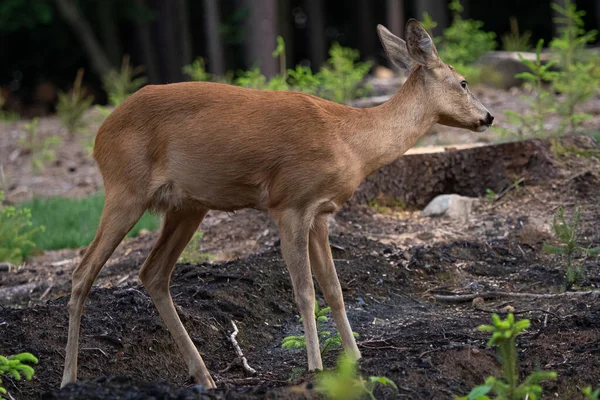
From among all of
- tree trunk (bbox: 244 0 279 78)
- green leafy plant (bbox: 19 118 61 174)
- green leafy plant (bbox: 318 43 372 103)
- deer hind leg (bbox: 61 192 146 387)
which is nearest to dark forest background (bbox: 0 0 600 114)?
tree trunk (bbox: 244 0 279 78)

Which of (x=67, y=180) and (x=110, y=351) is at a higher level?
(x=110, y=351)

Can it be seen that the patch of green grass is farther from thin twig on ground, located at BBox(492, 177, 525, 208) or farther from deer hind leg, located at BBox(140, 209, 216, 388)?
deer hind leg, located at BBox(140, 209, 216, 388)

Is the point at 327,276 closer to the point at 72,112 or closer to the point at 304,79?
the point at 304,79

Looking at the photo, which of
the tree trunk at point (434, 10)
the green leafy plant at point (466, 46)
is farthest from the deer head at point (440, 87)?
the tree trunk at point (434, 10)

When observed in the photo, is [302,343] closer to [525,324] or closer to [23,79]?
[525,324]

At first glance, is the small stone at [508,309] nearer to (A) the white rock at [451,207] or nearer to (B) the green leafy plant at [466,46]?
(A) the white rock at [451,207]

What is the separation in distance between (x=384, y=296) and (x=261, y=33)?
1453cm

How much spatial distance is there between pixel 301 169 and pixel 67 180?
8.64 metres

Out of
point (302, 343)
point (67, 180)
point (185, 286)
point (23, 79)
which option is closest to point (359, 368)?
point (302, 343)

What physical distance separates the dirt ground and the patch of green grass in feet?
0.79

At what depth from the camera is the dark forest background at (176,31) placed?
2212cm

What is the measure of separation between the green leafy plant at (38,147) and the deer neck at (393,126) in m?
8.96

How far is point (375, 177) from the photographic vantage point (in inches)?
372

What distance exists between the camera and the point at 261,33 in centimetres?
2116
